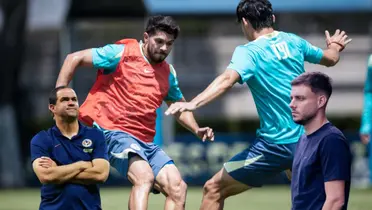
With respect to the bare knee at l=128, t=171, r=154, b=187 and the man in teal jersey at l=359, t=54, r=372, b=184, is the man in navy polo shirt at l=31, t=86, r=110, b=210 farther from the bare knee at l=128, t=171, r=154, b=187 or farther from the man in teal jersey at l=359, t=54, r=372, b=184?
the man in teal jersey at l=359, t=54, r=372, b=184

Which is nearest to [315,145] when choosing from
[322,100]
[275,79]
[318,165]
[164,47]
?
[318,165]

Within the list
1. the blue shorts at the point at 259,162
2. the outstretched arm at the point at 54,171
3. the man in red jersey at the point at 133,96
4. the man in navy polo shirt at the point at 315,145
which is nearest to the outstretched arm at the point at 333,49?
the blue shorts at the point at 259,162

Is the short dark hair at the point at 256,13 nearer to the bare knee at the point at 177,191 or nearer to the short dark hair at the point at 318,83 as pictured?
the bare knee at the point at 177,191

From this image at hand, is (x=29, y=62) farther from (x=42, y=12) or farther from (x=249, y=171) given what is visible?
(x=249, y=171)

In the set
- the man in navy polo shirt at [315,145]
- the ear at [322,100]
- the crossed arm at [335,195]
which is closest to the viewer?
the crossed arm at [335,195]

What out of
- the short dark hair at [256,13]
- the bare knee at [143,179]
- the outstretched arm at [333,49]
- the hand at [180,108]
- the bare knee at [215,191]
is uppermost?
the short dark hair at [256,13]

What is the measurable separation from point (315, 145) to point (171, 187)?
2759mm

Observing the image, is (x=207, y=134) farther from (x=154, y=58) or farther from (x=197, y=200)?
(x=197, y=200)

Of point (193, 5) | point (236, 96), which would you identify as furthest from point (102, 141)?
point (236, 96)

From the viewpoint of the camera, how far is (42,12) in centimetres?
2508

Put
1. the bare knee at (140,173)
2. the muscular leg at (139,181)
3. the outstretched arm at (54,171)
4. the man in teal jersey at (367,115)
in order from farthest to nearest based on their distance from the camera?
the man in teal jersey at (367,115) < the bare knee at (140,173) < the muscular leg at (139,181) < the outstretched arm at (54,171)

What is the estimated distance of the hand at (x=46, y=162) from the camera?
777 cm

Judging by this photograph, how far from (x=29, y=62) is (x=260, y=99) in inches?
792

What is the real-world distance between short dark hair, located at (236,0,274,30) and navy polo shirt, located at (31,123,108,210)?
6.21ft
